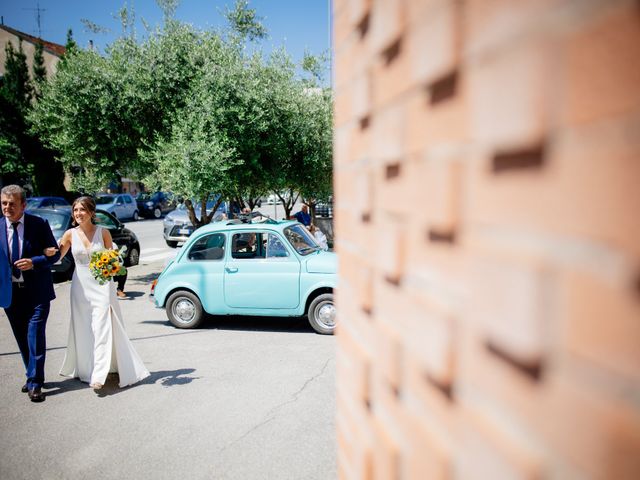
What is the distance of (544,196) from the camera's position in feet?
1.30

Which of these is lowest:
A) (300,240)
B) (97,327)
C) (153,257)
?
(153,257)

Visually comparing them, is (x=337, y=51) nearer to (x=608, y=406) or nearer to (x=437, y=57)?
(x=437, y=57)

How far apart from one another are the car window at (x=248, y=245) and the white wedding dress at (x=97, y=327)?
2.39 metres

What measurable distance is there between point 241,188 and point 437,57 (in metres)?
11.5

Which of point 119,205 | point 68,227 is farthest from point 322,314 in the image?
point 119,205

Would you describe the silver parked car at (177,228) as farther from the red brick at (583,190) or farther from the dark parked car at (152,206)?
the red brick at (583,190)

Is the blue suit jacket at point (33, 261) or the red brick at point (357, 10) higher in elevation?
the red brick at point (357, 10)

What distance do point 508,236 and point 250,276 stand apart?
651 cm

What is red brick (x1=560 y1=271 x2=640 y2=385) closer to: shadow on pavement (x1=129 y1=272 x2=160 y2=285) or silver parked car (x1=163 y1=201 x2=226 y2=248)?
shadow on pavement (x1=129 y1=272 x2=160 y2=285)

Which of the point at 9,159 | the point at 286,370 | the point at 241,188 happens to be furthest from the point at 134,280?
the point at 9,159

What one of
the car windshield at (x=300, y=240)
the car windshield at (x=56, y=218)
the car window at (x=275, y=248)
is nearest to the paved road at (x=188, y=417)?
the car window at (x=275, y=248)

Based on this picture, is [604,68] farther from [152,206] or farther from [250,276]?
[152,206]

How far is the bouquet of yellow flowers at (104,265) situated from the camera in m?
4.55

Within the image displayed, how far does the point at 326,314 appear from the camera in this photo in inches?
263
